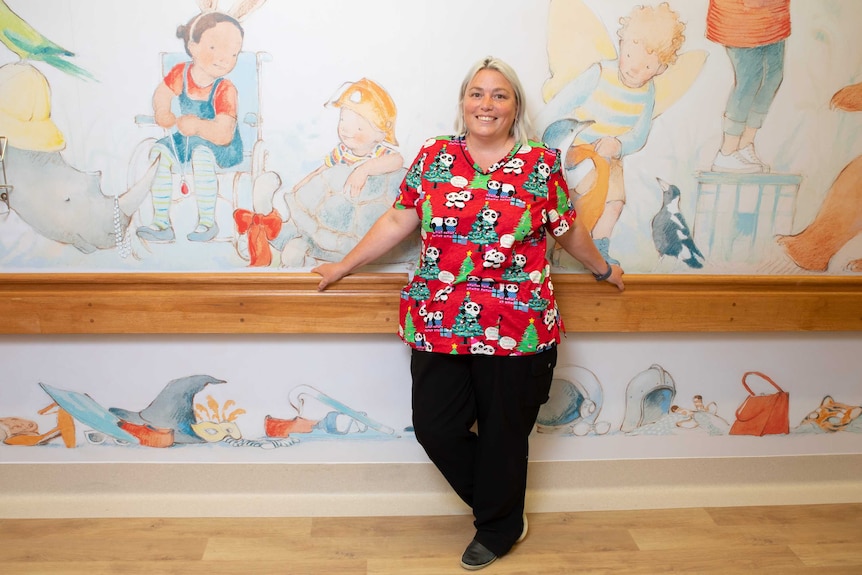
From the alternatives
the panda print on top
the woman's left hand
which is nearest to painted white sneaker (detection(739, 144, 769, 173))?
the woman's left hand

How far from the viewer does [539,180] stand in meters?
1.77

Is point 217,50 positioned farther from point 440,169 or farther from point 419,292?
point 419,292

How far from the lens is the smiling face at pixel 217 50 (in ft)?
5.99

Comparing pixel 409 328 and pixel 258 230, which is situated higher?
pixel 258 230

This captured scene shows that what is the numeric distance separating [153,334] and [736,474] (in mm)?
2082

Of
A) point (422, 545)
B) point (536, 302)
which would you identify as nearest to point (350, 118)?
point (536, 302)

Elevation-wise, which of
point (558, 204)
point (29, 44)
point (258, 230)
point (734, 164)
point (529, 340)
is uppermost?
point (29, 44)

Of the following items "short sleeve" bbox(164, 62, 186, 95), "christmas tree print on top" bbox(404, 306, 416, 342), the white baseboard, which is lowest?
the white baseboard

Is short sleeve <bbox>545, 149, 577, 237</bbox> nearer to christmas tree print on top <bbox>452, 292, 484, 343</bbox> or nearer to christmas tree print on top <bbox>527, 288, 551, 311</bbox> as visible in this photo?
christmas tree print on top <bbox>527, 288, 551, 311</bbox>

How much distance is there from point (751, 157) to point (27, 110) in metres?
2.19

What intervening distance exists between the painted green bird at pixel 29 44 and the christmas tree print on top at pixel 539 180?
1300mm

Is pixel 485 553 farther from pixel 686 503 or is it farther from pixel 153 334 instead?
pixel 153 334

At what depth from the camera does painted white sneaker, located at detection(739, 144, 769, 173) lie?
6.61 feet

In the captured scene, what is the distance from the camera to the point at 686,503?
89.6 inches
